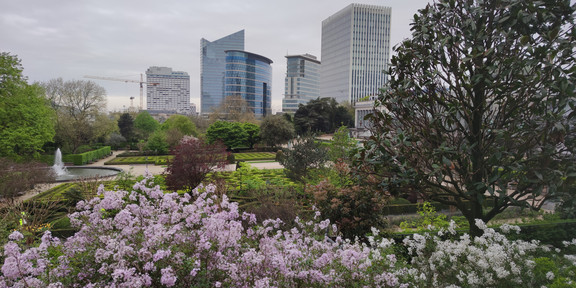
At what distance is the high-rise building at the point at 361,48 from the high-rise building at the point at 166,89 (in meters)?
111

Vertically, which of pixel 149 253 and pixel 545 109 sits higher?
pixel 545 109

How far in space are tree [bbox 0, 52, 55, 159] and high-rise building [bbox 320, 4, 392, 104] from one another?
8822 cm

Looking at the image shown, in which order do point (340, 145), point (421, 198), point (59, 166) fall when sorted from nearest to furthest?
1. point (421, 198)
2. point (340, 145)
3. point (59, 166)

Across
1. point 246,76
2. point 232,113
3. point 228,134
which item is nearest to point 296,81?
point 246,76

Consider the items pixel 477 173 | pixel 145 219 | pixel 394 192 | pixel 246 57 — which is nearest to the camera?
pixel 145 219

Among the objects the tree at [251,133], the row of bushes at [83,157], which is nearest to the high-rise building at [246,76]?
the tree at [251,133]

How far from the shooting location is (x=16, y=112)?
17.2 m

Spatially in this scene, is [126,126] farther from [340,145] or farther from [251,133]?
[340,145]

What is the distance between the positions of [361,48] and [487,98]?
10252 cm


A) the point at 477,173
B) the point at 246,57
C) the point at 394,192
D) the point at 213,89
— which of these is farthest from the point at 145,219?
the point at 213,89

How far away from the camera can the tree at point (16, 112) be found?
54.4 feet

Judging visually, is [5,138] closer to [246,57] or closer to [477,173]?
[477,173]

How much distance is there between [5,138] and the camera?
1634cm

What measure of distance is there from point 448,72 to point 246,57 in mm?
111269
